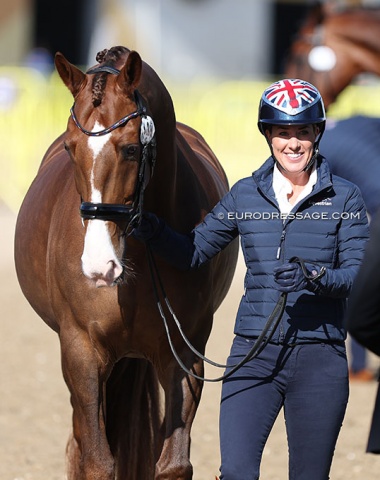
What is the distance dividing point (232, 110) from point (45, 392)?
8.78 m

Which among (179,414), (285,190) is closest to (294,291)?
(285,190)

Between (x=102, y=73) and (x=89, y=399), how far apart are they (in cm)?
134

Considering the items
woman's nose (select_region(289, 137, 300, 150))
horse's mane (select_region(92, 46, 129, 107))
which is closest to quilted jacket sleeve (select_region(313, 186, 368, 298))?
woman's nose (select_region(289, 137, 300, 150))

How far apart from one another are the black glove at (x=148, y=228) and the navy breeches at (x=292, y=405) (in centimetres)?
63

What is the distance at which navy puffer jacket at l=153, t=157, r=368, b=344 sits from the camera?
4066mm

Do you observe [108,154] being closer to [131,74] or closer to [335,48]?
[131,74]

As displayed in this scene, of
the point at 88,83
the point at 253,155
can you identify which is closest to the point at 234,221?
the point at 88,83

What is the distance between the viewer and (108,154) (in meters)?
3.97

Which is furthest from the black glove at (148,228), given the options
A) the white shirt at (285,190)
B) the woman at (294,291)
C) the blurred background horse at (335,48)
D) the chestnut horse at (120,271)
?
the blurred background horse at (335,48)

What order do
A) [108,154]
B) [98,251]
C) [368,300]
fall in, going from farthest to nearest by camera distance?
1. [108,154]
2. [98,251]
3. [368,300]

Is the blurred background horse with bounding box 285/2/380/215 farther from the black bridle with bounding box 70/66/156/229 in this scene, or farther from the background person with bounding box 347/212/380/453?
the background person with bounding box 347/212/380/453

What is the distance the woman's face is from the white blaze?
2.15ft

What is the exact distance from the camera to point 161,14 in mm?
23797

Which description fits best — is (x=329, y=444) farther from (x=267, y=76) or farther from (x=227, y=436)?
(x=267, y=76)
